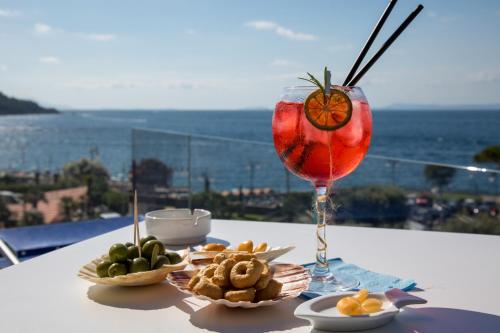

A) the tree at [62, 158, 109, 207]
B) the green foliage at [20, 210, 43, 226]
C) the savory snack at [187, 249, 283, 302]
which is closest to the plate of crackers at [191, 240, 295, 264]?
the savory snack at [187, 249, 283, 302]

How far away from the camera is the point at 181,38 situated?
187 ft

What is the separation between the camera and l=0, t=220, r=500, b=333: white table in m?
1.00

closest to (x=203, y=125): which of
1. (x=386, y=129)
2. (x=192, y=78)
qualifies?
(x=192, y=78)

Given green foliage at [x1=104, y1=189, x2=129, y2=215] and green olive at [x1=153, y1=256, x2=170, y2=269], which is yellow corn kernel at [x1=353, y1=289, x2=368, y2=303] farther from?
green foliage at [x1=104, y1=189, x2=129, y2=215]

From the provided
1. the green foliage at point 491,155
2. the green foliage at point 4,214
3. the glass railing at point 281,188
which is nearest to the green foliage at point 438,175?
the glass railing at point 281,188

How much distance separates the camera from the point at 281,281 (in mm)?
1182

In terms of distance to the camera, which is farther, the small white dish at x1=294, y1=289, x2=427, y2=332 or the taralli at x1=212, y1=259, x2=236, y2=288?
the taralli at x1=212, y1=259, x2=236, y2=288

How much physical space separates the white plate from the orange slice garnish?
298 mm

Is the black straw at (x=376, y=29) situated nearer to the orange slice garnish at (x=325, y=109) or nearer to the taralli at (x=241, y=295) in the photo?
the orange slice garnish at (x=325, y=109)

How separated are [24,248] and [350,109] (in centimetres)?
207

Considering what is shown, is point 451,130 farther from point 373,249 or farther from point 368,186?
point 373,249

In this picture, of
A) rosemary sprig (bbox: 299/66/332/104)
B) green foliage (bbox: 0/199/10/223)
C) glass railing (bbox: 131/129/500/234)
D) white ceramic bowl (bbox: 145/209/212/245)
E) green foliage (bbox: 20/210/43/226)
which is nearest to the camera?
rosemary sprig (bbox: 299/66/332/104)

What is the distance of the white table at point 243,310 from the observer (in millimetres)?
996

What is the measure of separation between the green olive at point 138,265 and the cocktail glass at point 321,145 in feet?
1.13
